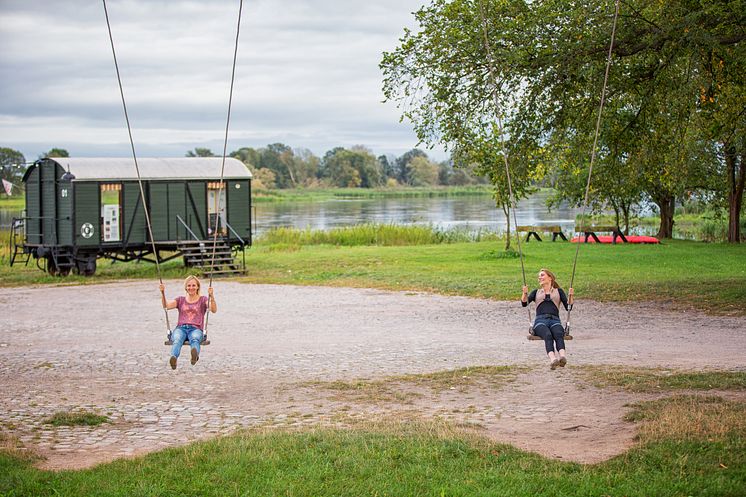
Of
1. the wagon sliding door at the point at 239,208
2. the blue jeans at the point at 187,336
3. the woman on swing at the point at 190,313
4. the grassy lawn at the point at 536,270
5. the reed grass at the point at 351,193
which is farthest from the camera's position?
the reed grass at the point at 351,193

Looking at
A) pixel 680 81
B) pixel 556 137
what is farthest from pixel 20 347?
pixel 680 81

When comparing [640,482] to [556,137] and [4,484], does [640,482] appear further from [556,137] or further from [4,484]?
[556,137]

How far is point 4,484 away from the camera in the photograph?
672 centimetres

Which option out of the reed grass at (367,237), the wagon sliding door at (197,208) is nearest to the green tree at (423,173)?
the reed grass at (367,237)

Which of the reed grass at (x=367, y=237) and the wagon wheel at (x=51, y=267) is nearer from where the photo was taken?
the wagon wheel at (x=51, y=267)

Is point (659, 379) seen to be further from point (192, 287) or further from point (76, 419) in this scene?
point (76, 419)

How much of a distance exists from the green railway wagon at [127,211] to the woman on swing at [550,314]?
56.5 ft

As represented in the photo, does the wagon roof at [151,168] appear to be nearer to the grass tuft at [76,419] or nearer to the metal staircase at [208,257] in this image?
the metal staircase at [208,257]

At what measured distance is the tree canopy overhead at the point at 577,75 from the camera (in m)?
16.4

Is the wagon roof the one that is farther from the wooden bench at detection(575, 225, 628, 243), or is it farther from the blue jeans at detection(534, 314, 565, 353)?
the blue jeans at detection(534, 314, 565, 353)

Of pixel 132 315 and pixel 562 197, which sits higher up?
pixel 562 197

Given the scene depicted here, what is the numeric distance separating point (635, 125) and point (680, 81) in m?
2.20

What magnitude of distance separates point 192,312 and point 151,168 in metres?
Result: 19.8

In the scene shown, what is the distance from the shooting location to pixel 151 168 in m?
29.5
